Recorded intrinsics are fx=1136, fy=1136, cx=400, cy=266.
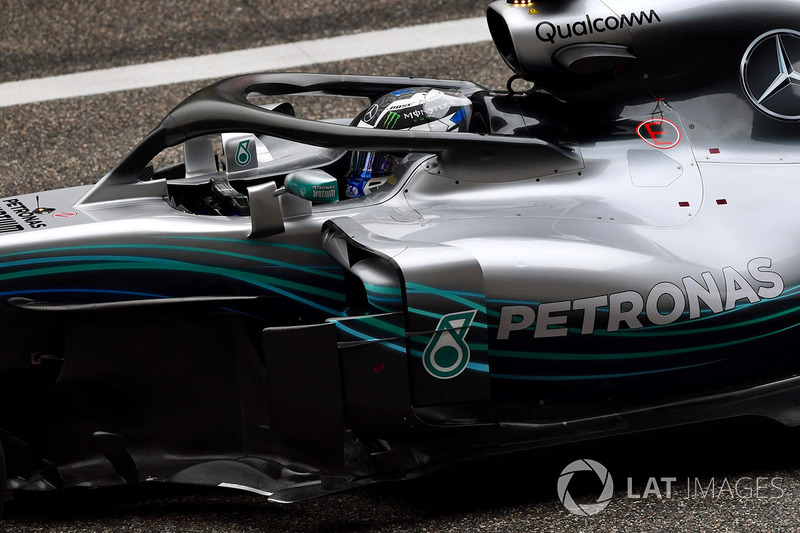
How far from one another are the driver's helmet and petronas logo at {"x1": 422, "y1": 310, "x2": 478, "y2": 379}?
30.5 inches

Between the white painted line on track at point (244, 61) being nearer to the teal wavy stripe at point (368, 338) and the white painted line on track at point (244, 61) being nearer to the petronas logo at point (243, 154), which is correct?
the petronas logo at point (243, 154)

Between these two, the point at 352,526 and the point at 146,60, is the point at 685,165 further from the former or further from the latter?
the point at 146,60

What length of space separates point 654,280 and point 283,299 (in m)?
1.13

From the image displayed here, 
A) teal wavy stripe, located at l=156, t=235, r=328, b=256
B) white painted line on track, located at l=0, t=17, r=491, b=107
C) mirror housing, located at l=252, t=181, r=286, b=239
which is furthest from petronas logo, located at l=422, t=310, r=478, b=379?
white painted line on track, located at l=0, t=17, r=491, b=107

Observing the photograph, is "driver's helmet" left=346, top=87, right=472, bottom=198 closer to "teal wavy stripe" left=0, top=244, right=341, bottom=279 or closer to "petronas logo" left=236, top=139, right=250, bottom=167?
"petronas logo" left=236, top=139, right=250, bottom=167

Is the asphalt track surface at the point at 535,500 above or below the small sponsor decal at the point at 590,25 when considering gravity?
below

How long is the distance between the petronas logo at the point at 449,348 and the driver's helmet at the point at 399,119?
77 centimetres

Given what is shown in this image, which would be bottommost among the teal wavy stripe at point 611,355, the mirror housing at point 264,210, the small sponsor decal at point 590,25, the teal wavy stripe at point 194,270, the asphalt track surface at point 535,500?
the asphalt track surface at point 535,500

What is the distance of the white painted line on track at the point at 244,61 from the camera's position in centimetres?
705

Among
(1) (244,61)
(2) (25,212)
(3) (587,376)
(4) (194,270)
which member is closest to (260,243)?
(4) (194,270)

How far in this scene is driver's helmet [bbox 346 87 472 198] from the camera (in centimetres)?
391

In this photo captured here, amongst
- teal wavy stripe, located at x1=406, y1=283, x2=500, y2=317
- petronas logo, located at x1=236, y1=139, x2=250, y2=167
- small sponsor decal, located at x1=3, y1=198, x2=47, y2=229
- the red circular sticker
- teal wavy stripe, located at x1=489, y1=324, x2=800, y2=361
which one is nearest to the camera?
teal wavy stripe, located at x1=406, y1=283, x2=500, y2=317

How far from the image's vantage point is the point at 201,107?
11.9 feet

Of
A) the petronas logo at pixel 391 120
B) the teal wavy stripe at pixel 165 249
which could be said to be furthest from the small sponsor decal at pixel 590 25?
the teal wavy stripe at pixel 165 249
